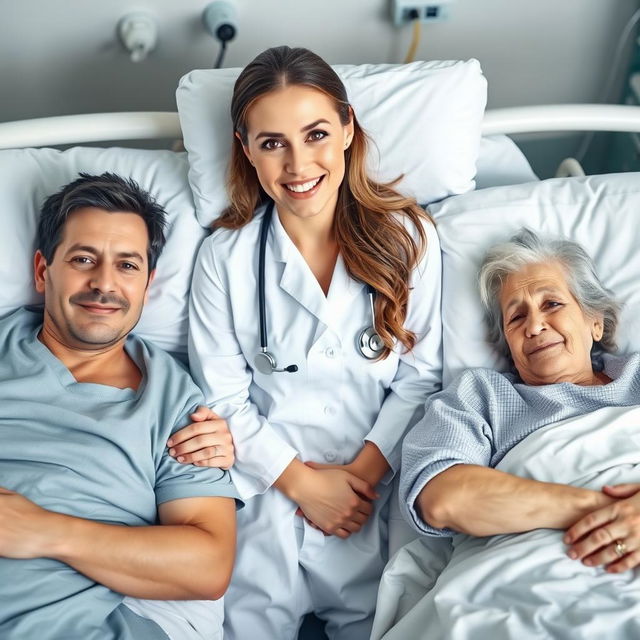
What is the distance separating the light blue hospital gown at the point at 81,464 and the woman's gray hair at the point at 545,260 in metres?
0.68

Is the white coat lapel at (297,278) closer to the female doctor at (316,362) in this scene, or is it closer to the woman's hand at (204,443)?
the female doctor at (316,362)

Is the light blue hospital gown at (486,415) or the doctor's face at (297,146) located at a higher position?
the doctor's face at (297,146)

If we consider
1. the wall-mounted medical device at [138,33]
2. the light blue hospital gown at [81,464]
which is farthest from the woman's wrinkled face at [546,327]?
the wall-mounted medical device at [138,33]

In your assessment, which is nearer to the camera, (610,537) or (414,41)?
(610,537)

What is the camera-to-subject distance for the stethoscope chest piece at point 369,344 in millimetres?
1817

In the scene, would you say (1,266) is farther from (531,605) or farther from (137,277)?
(531,605)

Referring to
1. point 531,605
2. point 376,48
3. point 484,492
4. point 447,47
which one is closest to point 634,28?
point 447,47

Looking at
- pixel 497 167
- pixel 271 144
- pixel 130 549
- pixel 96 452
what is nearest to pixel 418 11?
pixel 497 167

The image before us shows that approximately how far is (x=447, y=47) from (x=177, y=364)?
134 cm

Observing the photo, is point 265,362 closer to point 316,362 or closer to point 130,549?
point 316,362

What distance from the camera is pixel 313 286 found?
1822 millimetres

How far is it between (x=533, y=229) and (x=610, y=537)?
2.43 feet

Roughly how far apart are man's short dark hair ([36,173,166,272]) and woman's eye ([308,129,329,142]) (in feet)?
1.41

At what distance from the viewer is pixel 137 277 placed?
1810 millimetres
